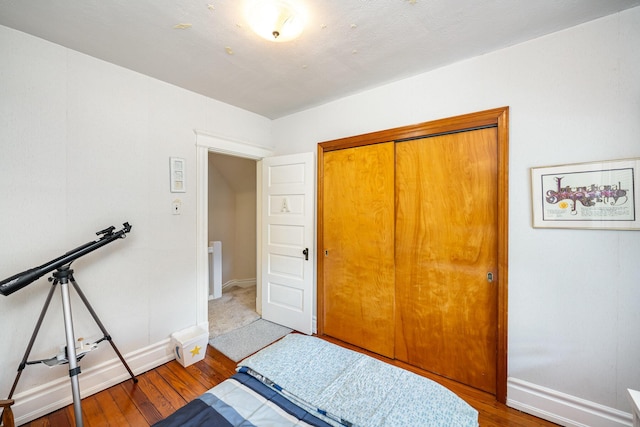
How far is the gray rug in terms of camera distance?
2.42 m

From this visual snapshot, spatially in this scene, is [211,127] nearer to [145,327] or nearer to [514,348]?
[145,327]

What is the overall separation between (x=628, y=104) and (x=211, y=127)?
3.15 m

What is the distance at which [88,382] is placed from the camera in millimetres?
1849

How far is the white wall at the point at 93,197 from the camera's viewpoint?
1595mm

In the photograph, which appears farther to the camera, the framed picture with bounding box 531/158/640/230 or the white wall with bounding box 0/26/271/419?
the white wall with bounding box 0/26/271/419

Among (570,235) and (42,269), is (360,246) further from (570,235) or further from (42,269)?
(42,269)

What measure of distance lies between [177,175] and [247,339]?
183cm

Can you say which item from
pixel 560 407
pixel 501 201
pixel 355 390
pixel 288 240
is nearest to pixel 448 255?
pixel 501 201

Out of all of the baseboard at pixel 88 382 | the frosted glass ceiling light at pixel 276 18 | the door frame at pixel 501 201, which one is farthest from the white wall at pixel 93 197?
the door frame at pixel 501 201

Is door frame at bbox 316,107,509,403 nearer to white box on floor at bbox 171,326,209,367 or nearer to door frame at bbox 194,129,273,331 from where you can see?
door frame at bbox 194,129,273,331

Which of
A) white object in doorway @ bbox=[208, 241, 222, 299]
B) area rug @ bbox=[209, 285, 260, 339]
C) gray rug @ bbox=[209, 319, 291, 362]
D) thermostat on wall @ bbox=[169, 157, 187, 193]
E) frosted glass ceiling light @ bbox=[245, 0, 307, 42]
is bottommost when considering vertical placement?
gray rug @ bbox=[209, 319, 291, 362]

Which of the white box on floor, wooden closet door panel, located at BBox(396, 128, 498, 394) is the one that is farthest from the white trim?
the white box on floor

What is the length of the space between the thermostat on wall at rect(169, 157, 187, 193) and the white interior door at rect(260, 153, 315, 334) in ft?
3.12

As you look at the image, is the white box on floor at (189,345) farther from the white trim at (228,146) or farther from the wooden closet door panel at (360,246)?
the white trim at (228,146)
